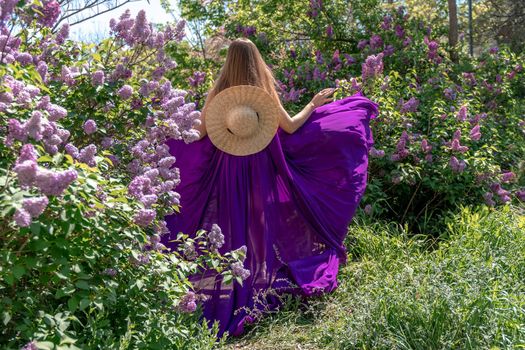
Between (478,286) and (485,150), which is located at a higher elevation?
(485,150)

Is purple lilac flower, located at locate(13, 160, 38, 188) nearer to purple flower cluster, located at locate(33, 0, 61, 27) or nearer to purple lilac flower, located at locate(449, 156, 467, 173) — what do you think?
purple flower cluster, located at locate(33, 0, 61, 27)

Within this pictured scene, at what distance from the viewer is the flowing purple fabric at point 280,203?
3785 mm

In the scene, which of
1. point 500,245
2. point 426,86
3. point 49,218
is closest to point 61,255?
point 49,218

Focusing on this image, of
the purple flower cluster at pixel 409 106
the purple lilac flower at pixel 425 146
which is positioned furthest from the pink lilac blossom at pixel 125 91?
the purple flower cluster at pixel 409 106

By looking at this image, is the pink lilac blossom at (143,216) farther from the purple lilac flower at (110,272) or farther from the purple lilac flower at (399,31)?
the purple lilac flower at (399,31)

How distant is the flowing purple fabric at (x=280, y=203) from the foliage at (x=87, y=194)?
66 centimetres

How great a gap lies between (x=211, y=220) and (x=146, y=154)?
1280 millimetres

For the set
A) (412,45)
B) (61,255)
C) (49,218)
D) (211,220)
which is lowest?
(211,220)

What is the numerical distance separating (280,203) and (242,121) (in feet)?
1.82

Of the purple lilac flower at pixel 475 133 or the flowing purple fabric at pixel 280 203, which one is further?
the purple lilac flower at pixel 475 133

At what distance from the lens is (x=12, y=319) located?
85.7 inches

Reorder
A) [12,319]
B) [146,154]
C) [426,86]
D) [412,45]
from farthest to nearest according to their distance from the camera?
[412,45], [426,86], [146,154], [12,319]

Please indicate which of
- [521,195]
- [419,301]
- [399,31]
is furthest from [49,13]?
[399,31]

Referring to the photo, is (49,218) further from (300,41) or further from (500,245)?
(300,41)
